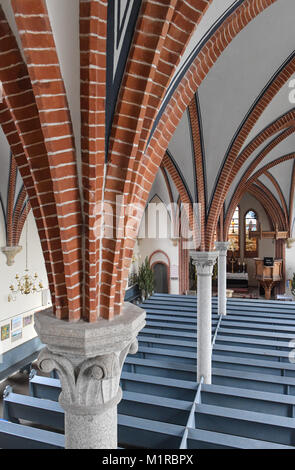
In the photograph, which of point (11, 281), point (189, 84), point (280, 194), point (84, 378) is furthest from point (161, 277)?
point (84, 378)

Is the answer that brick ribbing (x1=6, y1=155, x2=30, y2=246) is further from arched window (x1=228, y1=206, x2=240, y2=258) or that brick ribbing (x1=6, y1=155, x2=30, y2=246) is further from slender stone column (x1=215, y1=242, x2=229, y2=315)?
arched window (x1=228, y1=206, x2=240, y2=258)

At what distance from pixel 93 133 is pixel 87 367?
1.71 m

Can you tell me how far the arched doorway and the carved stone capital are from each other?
1103cm

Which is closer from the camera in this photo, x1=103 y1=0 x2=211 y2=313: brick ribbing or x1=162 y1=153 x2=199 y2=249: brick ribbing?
x1=103 y1=0 x2=211 y2=313: brick ribbing

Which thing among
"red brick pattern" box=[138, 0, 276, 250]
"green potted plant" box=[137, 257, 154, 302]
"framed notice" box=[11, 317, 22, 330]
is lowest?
"framed notice" box=[11, 317, 22, 330]

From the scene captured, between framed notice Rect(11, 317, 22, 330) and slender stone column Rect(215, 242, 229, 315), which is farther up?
slender stone column Rect(215, 242, 229, 315)

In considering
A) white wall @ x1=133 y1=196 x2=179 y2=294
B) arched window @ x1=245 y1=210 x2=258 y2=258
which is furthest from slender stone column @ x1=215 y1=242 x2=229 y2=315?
arched window @ x1=245 y1=210 x2=258 y2=258

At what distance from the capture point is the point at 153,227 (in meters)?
20.7

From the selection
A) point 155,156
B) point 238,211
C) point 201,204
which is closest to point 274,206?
point 238,211

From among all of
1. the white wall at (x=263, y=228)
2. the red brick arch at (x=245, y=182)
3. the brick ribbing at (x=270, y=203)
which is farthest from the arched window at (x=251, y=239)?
the red brick arch at (x=245, y=182)

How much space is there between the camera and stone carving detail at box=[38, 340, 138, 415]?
2693mm

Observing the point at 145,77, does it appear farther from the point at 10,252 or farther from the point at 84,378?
the point at 10,252

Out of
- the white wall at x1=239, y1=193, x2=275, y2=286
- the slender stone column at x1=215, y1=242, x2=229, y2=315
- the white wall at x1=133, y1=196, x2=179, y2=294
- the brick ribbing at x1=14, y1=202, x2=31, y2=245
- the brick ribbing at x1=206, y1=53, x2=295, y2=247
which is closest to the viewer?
the brick ribbing at x1=206, y1=53, x2=295, y2=247
